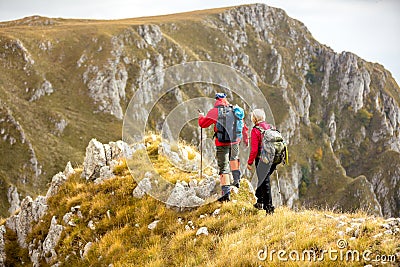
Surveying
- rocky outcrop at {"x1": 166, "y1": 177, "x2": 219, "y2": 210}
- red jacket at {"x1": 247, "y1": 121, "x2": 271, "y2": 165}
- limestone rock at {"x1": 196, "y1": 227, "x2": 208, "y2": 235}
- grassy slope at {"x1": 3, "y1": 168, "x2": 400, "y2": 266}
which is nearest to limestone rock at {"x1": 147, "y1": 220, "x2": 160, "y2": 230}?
grassy slope at {"x1": 3, "y1": 168, "x2": 400, "y2": 266}

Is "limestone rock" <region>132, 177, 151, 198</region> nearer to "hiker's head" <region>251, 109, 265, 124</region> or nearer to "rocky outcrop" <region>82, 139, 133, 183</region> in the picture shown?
"rocky outcrop" <region>82, 139, 133, 183</region>

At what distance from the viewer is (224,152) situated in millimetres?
10570

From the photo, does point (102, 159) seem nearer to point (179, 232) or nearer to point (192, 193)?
point (192, 193)

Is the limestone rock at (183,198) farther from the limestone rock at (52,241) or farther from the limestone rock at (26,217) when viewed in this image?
the limestone rock at (26,217)

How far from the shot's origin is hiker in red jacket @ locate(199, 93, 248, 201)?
10.1 m

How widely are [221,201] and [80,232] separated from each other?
16.1 feet

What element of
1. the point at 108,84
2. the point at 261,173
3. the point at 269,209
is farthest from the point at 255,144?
the point at 108,84

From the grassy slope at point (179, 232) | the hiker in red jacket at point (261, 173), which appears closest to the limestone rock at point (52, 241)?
the grassy slope at point (179, 232)

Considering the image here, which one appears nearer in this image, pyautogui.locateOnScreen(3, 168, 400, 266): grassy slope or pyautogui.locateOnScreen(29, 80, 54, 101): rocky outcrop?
pyautogui.locateOnScreen(3, 168, 400, 266): grassy slope

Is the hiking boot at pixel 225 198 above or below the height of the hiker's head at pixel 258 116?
below

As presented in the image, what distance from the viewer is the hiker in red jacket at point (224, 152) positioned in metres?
10.1

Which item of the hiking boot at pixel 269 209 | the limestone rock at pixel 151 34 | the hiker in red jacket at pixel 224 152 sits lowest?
the hiking boot at pixel 269 209

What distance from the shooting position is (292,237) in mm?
7062

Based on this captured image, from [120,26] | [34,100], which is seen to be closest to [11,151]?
[34,100]
